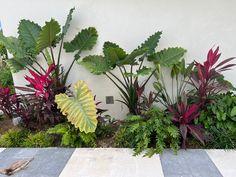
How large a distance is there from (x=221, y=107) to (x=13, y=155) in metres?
2.55

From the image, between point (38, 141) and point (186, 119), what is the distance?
1.85m

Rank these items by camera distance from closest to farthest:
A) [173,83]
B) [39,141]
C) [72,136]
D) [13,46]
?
[72,136], [39,141], [13,46], [173,83]

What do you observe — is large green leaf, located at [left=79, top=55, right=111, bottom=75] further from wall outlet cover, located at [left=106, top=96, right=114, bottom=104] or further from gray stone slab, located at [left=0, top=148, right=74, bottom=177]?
gray stone slab, located at [left=0, top=148, right=74, bottom=177]

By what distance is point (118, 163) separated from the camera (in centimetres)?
245

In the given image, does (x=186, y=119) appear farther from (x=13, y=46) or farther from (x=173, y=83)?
(x=13, y=46)

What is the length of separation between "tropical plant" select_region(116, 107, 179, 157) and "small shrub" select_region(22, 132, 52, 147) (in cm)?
89

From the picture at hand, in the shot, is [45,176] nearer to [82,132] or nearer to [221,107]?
[82,132]

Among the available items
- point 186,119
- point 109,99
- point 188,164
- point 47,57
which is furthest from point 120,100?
point 188,164

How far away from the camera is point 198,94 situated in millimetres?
2941

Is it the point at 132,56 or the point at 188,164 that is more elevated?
the point at 132,56

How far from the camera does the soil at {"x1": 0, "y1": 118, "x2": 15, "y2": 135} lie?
135 inches

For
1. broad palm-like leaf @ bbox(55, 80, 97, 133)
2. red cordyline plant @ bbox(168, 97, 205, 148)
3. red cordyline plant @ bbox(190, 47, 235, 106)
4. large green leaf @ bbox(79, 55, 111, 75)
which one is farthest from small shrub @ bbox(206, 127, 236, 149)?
large green leaf @ bbox(79, 55, 111, 75)

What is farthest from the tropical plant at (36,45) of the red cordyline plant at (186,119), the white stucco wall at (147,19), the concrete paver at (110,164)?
the red cordyline plant at (186,119)

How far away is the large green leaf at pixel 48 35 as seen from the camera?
294 cm
